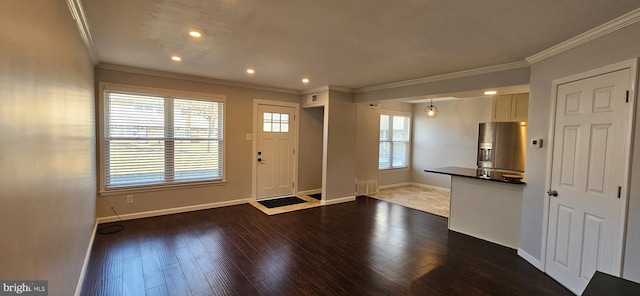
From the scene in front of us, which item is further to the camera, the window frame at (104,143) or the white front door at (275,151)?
the white front door at (275,151)

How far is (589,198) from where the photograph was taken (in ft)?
8.05

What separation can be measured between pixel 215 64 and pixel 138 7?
5.53 ft

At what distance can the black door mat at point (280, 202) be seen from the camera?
531 centimetres

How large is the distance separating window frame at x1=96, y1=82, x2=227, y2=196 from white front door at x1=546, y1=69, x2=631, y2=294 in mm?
4745

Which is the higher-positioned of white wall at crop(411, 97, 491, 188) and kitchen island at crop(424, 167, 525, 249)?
white wall at crop(411, 97, 491, 188)

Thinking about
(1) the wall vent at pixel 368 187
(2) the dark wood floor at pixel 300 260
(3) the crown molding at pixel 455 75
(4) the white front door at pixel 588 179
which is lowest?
(2) the dark wood floor at pixel 300 260

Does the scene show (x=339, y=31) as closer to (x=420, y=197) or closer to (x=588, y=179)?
(x=588, y=179)

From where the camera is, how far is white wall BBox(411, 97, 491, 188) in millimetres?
6598

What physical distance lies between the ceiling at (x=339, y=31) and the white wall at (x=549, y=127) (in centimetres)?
20

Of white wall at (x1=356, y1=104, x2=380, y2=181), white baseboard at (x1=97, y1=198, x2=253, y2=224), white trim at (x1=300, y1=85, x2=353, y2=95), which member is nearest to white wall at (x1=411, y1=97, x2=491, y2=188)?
white wall at (x1=356, y1=104, x2=380, y2=181)

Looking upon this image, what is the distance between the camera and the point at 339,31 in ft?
8.43

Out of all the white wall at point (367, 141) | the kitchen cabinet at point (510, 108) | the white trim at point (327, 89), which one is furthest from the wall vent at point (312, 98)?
the kitchen cabinet at point (510, 108)

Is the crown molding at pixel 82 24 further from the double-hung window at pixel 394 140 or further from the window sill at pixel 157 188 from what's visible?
the double-hung window at pixel 394 140

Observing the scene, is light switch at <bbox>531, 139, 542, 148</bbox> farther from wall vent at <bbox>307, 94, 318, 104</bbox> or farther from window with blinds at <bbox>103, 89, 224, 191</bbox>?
window with blinds at <bbox>103, 89, 224, 191</bbox>
